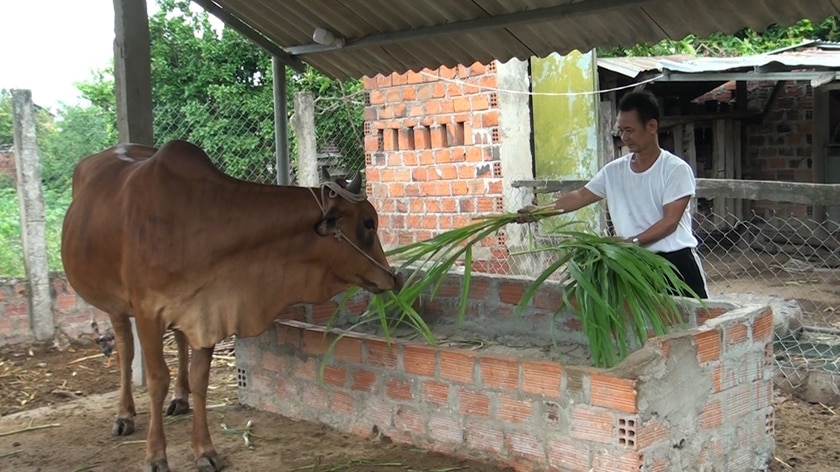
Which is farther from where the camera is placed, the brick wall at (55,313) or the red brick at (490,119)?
the red brick at (490,119)

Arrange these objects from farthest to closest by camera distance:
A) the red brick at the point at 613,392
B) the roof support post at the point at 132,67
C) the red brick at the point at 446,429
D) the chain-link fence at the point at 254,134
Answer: the chain-link fence at the point at 254,134 → the roof support post at the point at 132,67 → the red brick at the point at 446,429 → the red brick at the point at 613,392

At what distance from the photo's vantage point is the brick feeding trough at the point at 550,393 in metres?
3.21

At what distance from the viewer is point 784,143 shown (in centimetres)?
1139

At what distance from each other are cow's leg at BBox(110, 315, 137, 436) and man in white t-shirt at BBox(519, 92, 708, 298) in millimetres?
2248

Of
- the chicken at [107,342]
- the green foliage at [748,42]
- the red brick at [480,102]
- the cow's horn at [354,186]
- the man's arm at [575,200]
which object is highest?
the green foliage at [748,42]

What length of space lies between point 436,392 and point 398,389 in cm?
23

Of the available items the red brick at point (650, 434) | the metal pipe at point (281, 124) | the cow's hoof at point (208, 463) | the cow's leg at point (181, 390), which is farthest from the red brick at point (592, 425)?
the metal pipe at point (281, 124)

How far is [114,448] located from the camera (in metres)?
4.29

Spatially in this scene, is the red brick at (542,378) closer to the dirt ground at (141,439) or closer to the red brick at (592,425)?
the red brick at (592,425)

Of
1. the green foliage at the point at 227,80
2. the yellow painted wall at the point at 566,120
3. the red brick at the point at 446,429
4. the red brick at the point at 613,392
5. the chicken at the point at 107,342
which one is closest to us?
the red brick at the point at 613,392

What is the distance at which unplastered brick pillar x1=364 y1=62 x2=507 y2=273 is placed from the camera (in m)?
7.22

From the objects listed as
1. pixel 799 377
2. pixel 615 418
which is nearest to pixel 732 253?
pixel 799 377

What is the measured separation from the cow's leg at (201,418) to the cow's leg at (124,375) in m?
0.78

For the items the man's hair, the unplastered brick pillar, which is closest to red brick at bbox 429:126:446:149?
the unplastered brick pillar
